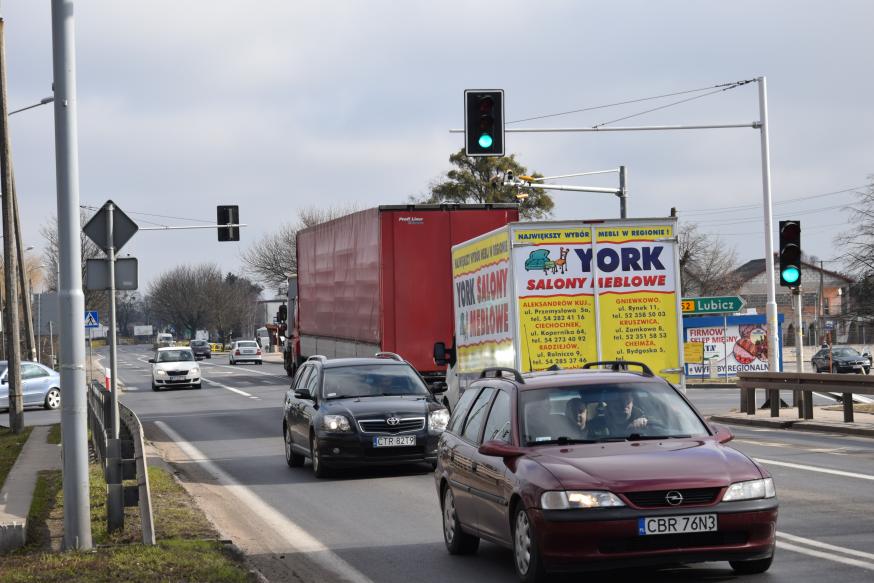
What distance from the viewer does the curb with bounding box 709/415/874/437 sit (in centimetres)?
2148

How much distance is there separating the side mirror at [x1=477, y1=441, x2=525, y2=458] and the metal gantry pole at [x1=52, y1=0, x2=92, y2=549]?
3.33 metres

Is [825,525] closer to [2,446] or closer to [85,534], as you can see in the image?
[85,534]

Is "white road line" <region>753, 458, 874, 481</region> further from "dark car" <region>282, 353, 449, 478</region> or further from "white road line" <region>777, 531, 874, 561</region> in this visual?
"white road line" <region>777, 531, 874, 561</region>

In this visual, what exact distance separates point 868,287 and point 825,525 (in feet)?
172

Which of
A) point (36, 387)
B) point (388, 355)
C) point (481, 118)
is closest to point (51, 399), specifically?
point (36, 387)

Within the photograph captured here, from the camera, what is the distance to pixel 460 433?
33.5 feet

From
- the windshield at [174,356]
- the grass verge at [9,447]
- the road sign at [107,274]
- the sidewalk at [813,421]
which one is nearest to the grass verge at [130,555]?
the road sign at [107,274]

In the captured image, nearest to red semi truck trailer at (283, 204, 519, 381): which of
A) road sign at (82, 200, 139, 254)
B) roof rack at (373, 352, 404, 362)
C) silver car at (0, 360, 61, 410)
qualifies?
roof rack at (373, 352, 404, 362)

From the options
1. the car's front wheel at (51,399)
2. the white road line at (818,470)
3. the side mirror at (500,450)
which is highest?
the side mirror at (500,450)

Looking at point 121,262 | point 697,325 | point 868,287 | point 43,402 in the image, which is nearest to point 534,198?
point 868,287

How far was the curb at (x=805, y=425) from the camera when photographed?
70.5 ft

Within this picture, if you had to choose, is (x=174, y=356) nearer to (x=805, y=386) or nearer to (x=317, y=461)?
(x=805, y=386)

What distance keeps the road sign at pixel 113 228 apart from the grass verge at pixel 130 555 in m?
2.74

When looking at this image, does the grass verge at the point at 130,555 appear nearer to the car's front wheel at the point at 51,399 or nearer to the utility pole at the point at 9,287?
the utility pole at the point at 9,287
